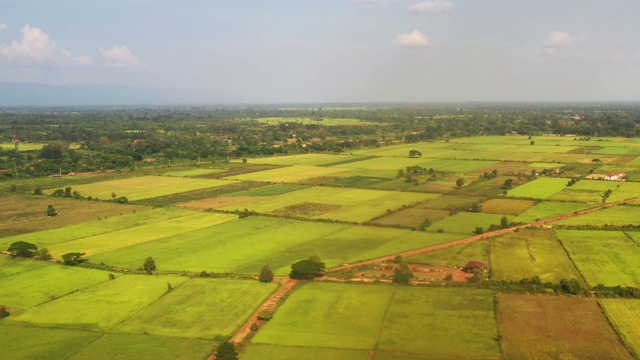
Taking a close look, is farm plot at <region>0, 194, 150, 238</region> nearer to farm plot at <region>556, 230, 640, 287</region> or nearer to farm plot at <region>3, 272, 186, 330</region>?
farm plot at <region>3, 272, 186, 330</region>

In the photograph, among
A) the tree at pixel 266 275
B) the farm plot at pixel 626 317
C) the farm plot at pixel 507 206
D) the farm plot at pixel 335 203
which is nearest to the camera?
the farm plot at pixel 626 317

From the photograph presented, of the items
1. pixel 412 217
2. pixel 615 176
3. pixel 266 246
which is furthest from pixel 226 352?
pixel 615 176

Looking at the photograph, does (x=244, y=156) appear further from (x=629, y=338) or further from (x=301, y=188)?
(x=629, y=338)

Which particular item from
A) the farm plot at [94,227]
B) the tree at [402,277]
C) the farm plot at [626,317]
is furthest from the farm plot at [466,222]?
the farm plot at [94,227]

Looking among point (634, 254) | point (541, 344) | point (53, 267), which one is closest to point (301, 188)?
point (53, 267)

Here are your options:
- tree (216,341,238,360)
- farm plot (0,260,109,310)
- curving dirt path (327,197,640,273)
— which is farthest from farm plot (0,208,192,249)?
tree (216,341,238,360)

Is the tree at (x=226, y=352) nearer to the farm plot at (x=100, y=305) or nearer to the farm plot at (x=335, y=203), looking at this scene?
the farm plot at (x=100, y=305)
